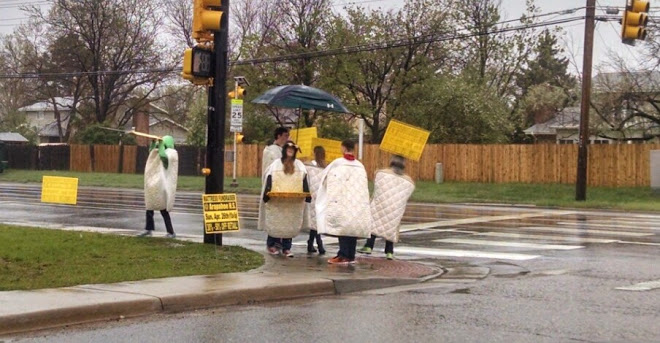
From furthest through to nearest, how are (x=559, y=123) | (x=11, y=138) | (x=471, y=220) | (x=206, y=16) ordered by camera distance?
(x=11, y=138) < (x=559, y=123) < (x=471, y=220) < (x=206, y=16)

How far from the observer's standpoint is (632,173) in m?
33.7

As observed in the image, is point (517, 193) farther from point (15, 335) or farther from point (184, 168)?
point (15, 335)

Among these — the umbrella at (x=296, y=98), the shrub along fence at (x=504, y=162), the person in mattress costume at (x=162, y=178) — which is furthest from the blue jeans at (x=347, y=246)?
the shrub along fence at (x=504, y=162)

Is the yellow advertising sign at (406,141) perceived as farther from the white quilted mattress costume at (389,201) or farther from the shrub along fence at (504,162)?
the shrub along fence at (504,162)

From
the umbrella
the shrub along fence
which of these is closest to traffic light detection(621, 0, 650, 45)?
the umbrella

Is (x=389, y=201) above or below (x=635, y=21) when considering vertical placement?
below

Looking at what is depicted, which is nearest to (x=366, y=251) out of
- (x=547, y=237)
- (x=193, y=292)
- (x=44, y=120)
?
(x=547, y=237)

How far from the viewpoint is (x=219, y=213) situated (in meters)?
11.7

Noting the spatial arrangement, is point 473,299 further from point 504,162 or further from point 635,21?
point 504,162

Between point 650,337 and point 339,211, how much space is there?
4962 mm

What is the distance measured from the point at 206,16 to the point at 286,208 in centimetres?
287

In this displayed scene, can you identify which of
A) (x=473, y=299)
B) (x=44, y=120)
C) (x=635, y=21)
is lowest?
(x=473, y=299)

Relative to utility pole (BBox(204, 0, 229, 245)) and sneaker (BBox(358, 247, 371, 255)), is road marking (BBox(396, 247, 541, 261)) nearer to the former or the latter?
sneaker (BBox(358, 247, 371, 255))

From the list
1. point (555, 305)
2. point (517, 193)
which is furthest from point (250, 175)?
point (555, 305)
